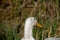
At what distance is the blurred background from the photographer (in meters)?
5.42

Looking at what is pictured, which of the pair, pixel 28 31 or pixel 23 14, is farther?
pixel 23 14

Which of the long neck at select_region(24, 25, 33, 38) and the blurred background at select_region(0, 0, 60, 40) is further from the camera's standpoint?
the blurred background at select_region(0, 0, 60, 40)

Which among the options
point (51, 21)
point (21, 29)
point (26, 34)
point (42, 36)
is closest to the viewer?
point (26, 34)

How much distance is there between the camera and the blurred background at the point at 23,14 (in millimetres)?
5418

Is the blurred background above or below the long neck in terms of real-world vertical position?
below

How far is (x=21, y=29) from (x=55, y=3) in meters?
0.59

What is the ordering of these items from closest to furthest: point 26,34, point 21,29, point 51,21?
point 26,34 < point 51,21 < point 21,29

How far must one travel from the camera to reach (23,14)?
5918 millimetres

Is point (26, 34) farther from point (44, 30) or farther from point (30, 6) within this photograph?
point (30, 6)

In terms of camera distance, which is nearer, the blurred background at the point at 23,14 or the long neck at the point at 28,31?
the long neck at the point at 28,31

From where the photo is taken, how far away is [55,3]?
584cm

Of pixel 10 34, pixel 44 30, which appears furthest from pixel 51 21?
pixel 10 34

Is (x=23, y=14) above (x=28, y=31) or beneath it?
beneath

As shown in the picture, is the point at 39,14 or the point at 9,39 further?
the point at 39,14
